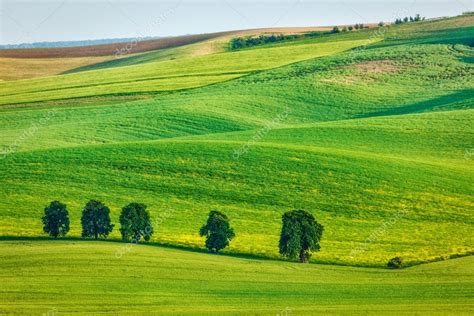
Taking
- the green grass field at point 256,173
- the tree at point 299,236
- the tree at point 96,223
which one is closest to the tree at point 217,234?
the green grass field at point 256,173

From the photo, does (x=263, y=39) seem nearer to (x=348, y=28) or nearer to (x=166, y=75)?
(x=348, y=28)

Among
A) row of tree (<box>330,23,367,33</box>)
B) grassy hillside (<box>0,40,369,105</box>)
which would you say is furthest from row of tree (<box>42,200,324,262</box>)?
row of tree (<box>330,23,367,33</box>)

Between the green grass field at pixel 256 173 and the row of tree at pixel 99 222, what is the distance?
1.17 metres

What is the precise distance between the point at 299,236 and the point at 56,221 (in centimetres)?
1337

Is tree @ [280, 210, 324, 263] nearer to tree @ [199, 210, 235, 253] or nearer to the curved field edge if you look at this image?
the curved field edge

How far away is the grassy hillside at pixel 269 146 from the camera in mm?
50750

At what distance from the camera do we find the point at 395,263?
42.4m

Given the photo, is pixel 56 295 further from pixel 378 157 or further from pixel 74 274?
pixel 378 157

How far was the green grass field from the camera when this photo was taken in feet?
123

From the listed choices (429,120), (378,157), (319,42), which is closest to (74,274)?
(378,157)

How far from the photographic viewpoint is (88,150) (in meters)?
64.2

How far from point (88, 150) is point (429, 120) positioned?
29149 mm

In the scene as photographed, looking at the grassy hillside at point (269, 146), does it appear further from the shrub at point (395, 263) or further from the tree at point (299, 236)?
the tree at point (299, 236)

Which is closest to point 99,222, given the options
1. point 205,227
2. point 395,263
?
point 205,227
